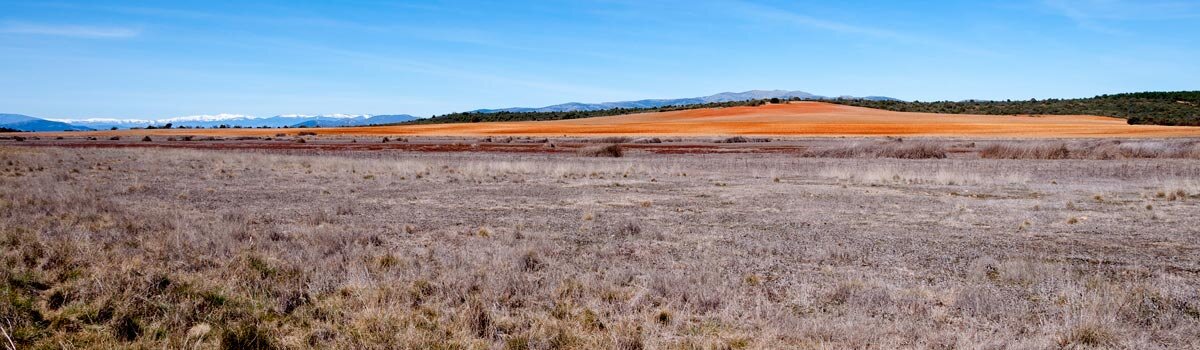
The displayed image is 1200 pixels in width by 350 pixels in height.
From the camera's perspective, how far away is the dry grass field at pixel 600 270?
5332 mm

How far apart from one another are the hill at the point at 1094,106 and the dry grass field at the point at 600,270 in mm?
107251

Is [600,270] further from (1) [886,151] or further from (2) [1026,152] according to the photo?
(2) [1026,152]

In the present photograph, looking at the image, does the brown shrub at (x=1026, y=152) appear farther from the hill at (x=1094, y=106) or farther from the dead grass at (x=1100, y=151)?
the hill at (x=1094, y=106)

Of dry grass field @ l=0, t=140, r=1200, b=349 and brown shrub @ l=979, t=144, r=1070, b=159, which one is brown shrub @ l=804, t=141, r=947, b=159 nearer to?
brown shrub @ l=979, t=144, r=1070, b=159

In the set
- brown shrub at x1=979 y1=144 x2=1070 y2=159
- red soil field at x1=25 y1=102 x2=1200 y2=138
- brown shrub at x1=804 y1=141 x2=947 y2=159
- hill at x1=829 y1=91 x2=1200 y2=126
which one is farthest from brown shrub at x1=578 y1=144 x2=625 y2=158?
hill at x1=829 y1=91 x2=1200 y2=126

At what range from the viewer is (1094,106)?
11350 cm

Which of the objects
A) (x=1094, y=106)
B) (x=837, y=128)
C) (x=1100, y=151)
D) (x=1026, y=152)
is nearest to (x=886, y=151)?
(x=1026, y=152)

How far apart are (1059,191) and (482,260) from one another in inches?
637

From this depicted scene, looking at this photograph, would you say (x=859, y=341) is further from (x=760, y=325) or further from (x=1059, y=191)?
(x=1059, y=191)

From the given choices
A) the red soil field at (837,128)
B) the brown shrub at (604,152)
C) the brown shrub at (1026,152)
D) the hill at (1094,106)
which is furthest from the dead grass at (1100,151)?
the hill at (1094,106)

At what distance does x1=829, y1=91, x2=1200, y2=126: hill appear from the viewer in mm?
102688

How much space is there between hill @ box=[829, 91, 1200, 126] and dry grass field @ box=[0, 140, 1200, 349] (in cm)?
10725

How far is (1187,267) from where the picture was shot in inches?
307

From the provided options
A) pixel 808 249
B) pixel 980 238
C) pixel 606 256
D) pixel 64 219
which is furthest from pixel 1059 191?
pixel 64 219
